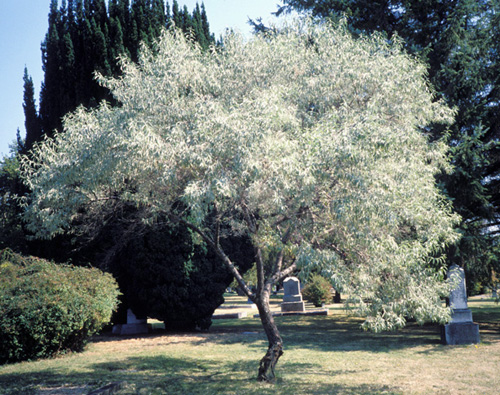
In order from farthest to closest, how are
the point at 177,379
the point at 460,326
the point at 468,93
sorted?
the point at 468,93 → the point at 460,326 → the point at 177,379

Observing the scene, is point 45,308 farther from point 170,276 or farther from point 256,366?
point 256,366

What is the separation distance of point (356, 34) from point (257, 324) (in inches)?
501

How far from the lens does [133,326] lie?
1620 cm

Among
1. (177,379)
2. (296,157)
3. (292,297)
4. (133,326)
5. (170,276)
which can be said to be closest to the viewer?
(296,157)

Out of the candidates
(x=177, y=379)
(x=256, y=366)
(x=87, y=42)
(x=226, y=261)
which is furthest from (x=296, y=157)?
(x=87, y=42)

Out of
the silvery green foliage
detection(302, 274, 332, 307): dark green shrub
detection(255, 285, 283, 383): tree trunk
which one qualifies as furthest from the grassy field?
detection(302, 274, 332, 307): dark green shrub

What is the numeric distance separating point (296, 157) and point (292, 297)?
734 inches

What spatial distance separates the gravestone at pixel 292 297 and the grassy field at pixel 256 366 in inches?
326

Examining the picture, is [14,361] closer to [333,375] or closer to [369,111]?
[333,375]

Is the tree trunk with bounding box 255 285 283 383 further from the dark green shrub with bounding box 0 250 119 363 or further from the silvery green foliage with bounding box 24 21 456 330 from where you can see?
the dark green shrub with bounding box 0 250 119 363

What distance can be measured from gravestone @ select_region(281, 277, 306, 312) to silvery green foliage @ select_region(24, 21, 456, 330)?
15.2 metres

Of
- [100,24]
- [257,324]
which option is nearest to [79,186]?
[100,24]

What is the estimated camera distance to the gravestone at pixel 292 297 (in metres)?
23.8

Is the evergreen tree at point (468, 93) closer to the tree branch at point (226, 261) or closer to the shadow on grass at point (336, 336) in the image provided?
the shadow on grass at point (336, 336)
